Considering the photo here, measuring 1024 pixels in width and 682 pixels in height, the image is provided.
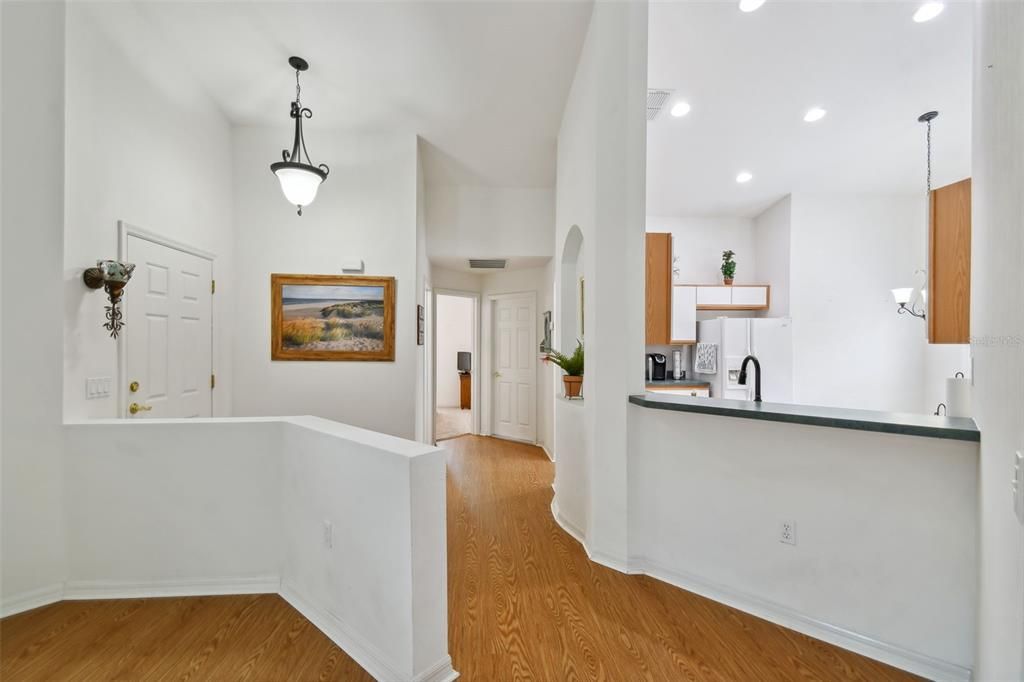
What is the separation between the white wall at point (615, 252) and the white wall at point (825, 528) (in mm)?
164

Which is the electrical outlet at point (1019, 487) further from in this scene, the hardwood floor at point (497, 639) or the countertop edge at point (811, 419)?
the hardwood floor at point (497, 639)

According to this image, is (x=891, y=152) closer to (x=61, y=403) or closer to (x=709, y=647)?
(x=709, y=647)

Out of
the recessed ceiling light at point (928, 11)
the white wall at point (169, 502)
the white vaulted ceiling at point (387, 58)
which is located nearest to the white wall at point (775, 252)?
the recessed ceiling light at point (928, 11)

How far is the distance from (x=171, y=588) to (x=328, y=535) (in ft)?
3.46

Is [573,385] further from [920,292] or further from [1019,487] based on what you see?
[920,292]

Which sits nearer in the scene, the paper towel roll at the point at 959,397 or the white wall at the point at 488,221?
the paper towel roll at the point at 959,397

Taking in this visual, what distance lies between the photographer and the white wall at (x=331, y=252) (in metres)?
3.59

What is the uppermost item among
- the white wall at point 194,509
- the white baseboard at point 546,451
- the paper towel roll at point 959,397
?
the paper towel roll at point 959,397

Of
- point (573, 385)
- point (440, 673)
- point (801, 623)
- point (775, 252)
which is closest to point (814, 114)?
point (775, 252)

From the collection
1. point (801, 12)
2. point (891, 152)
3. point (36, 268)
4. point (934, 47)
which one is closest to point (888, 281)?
point (891, 152)

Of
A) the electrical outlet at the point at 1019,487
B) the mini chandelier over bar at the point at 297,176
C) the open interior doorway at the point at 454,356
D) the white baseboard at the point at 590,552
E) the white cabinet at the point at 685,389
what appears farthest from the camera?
the open interior doorway at the point at 454,356

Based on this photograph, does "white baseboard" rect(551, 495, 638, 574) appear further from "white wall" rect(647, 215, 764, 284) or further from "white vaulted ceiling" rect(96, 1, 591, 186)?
"white wall" rect(647, 215, 764, 284)

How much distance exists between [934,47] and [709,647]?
396cm

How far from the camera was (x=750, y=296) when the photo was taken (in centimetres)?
546
